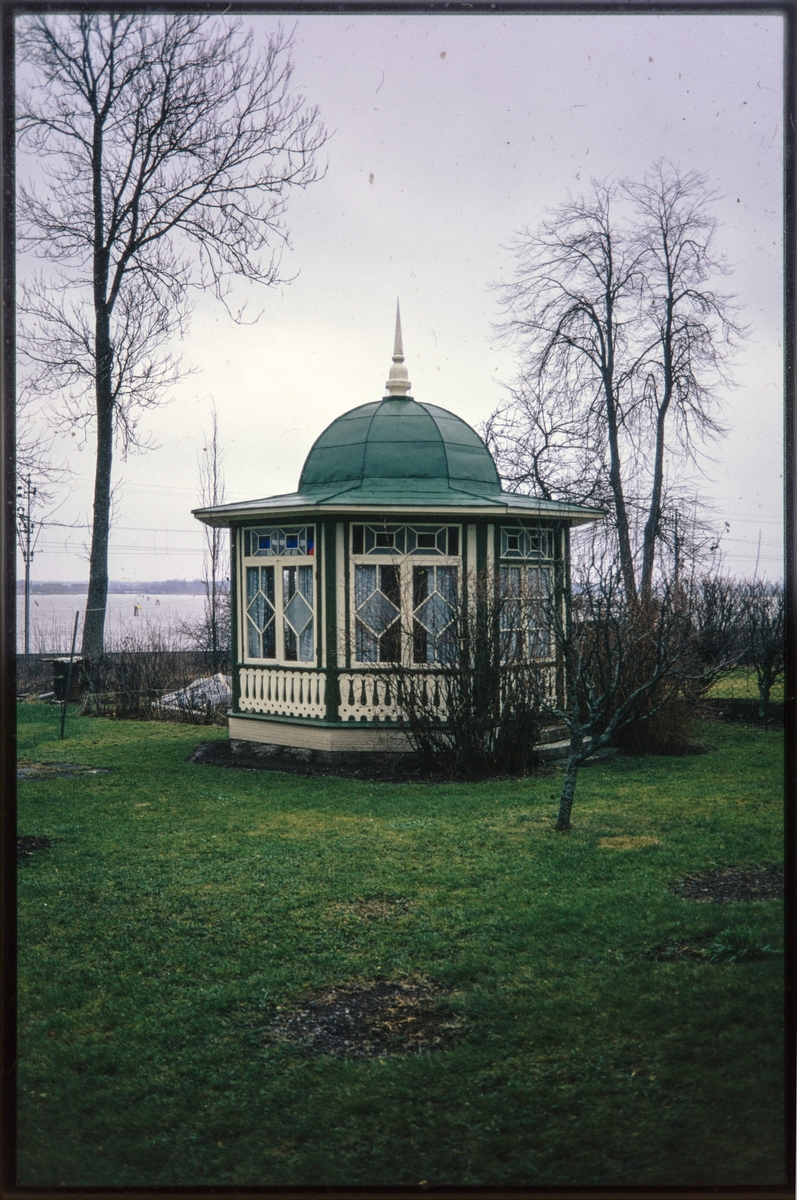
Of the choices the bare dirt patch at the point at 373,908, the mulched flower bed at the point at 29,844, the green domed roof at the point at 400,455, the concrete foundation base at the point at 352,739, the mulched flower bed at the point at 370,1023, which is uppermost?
the green domed roof at the point at 400,455

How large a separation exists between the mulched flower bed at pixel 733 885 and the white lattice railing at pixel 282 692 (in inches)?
Answer: 241

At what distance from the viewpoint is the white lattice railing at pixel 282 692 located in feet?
39.2

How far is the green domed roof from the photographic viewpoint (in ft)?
41.2

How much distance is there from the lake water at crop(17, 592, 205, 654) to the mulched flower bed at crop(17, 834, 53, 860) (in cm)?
933

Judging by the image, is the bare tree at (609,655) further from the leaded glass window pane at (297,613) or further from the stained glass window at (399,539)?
the leaded glass window pane at (297,613)

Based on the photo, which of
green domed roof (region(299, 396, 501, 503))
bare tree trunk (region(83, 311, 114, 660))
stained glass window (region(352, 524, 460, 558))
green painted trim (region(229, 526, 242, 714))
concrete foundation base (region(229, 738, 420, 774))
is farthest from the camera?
bare tree trunk (region(83, 311, 114, 660))

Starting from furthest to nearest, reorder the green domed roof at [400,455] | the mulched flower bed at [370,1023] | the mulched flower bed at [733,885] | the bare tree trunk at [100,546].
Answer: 1. the bare tree trunk at [100,546]
2. the green domed roof at [400,455]
3. the mulched flower bed at [733,885]
4. the mulched flower bed at [370,1023]

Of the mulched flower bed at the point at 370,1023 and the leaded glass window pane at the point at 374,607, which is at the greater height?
the leaded glass window pane at the point at 374,607

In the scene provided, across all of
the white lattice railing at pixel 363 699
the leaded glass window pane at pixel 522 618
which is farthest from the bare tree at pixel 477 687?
the white lattice railing at pixel 363 699

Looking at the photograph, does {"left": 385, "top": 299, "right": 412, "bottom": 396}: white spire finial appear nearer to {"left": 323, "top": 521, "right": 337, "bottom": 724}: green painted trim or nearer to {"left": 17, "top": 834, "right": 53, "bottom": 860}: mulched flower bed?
{"left": 323, "top": 521, "right": 337, "bottom": 724}: green painted trim

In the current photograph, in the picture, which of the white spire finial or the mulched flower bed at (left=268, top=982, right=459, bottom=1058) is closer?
the mulched flower bed at (left=268, top=982, right=459, bottom=1058)

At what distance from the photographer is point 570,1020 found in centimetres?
443

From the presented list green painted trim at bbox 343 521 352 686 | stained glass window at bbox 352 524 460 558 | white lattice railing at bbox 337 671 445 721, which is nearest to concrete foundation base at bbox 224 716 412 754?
white lattice railing at bbox 337 671 445 721

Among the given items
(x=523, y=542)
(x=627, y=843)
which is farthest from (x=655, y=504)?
(x=627, y=843)
